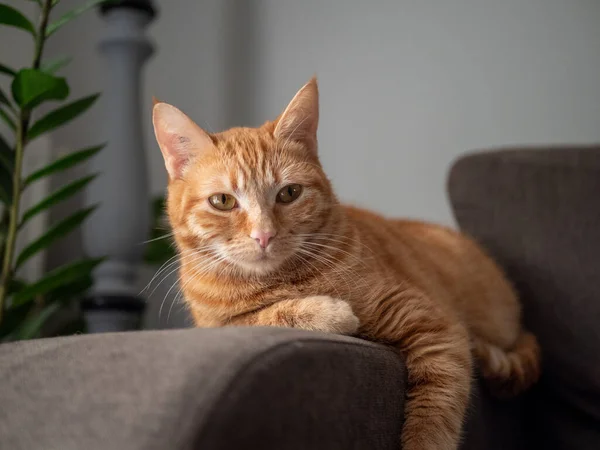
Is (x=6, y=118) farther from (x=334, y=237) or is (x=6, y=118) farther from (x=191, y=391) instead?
(x=191, y=391)

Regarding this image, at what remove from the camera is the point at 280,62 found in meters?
2.34

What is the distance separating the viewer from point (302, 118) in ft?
3.86

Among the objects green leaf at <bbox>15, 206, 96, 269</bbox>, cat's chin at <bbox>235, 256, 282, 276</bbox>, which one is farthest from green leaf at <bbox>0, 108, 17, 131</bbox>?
cat's chin at <bbox>235, 256, 282, 276</bbox>

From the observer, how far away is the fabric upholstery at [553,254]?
1434 millimetres

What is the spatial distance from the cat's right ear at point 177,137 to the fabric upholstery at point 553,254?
0.84 metres

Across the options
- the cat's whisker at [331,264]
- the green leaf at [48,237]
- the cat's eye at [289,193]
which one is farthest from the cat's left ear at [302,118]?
the green leaf at [48,237]

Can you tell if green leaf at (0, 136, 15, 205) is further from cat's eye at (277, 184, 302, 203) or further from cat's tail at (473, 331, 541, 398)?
cat's tail at (473, 331, 541, 398)

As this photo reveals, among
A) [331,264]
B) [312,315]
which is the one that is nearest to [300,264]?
[331,264]

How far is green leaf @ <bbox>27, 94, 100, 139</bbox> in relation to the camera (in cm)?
140

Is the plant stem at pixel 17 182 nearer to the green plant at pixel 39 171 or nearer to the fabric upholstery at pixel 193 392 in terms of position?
the green plant at pixel 39 171

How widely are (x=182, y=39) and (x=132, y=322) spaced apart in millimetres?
1287

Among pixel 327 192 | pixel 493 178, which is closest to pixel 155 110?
pixel 327 192

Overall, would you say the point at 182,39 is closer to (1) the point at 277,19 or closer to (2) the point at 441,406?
(1) the point at 277,19

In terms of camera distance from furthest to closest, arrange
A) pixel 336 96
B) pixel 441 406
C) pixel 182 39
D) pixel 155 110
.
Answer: pixel 182 39, pixel 336 96, pixel 155 110, pixel 441 406
